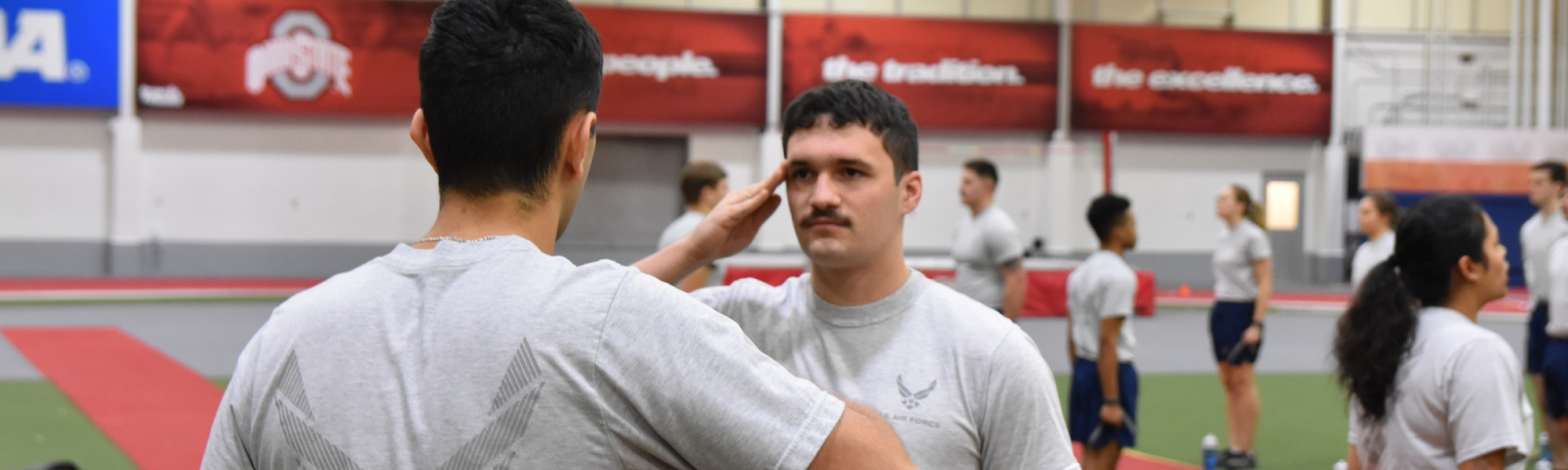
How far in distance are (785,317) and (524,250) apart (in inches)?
47.3

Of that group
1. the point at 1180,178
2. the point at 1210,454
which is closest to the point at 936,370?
the point at 1210,454

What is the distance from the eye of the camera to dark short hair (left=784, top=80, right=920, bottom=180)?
234 centimetres

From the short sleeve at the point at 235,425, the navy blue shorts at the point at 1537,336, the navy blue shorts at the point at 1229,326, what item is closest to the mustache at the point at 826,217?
the short sleeve at the point at 235,425

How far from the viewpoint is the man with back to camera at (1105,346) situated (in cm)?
548

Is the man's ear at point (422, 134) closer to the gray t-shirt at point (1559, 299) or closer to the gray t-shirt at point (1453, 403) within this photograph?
Answer: the gray t-shirt at point (1453, 403)

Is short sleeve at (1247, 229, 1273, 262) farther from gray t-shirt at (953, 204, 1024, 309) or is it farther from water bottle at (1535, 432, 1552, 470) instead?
water bottle at (1535, 432, 1552, 470)

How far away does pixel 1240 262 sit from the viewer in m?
7.36

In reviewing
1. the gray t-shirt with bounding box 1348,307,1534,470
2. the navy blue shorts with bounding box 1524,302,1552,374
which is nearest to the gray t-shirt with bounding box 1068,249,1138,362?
the gray t-shirt with bounding box 1348,307,1534,470

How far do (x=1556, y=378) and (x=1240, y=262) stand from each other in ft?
5.84

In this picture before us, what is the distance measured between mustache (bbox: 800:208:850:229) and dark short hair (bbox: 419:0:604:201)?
42.3 inches

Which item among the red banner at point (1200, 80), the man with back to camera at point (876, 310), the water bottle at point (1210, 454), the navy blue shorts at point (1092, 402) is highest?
the red banner at point (1200, 80)

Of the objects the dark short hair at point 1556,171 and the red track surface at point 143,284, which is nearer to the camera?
the dark short hair at point 1556,171

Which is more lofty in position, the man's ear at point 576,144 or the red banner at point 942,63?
the red banner at point 942,63

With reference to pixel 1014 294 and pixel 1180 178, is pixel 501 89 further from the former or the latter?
pixel 1180 178
